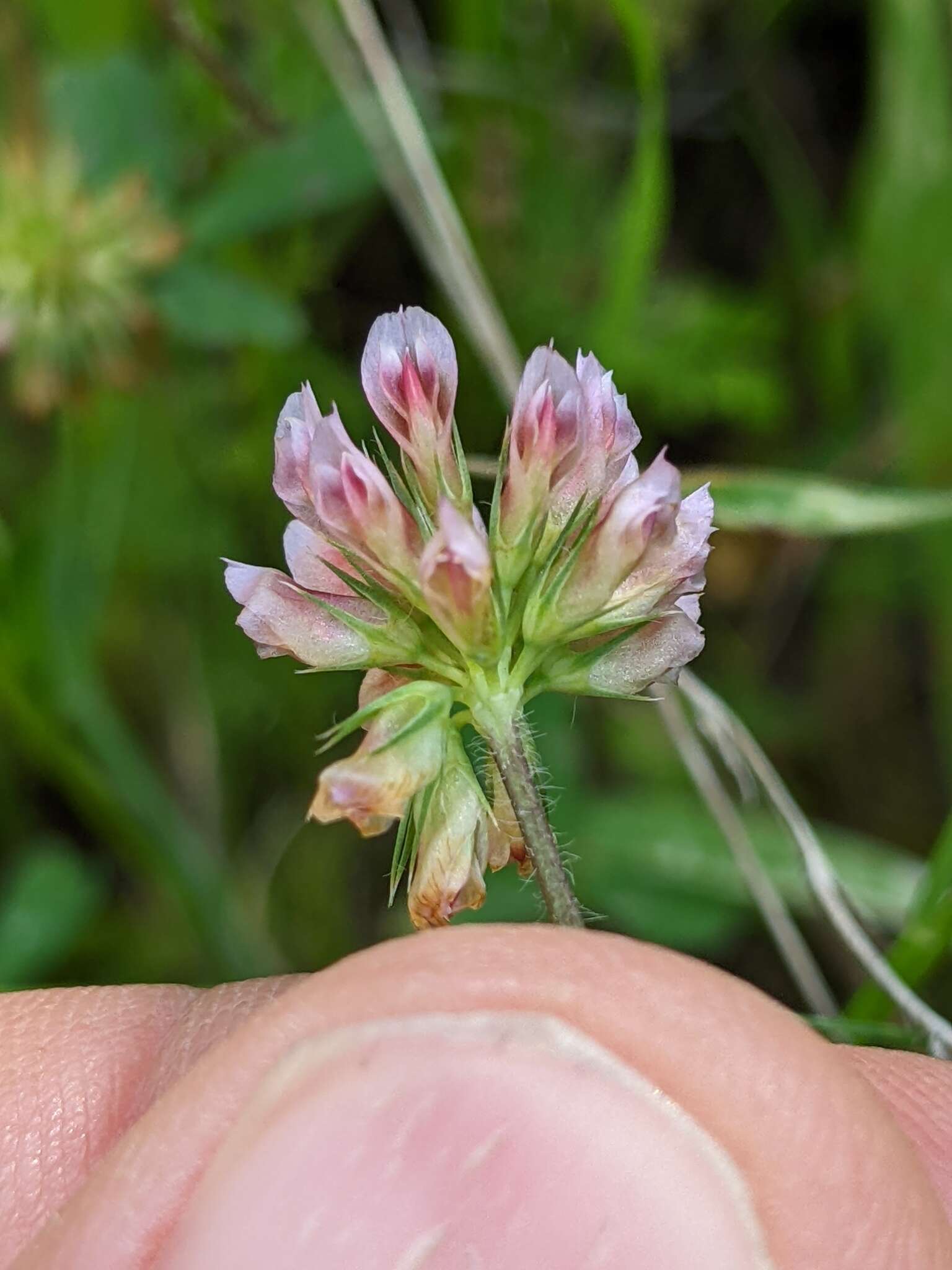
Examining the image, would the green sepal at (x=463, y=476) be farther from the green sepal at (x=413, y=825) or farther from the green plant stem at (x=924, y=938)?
the green plant stem at (x=924, y=938)


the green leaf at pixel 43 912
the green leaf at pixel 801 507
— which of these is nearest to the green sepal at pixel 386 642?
the green leaf at pixel 801 507

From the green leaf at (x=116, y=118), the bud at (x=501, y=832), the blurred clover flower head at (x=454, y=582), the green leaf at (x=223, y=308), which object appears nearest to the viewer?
the blurred clover flower head at (x=454, y=582)

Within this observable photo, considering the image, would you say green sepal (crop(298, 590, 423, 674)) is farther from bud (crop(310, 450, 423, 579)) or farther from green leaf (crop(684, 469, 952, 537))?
green leaf (crop(684, 469, 952, 537))

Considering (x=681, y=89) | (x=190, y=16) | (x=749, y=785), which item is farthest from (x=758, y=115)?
(x=749, y=785)

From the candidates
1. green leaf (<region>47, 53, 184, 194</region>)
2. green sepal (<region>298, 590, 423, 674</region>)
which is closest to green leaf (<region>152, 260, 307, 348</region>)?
green leaf (<region>47, 53, 184, 194</region>)

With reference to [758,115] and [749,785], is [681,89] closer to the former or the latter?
[758,115]

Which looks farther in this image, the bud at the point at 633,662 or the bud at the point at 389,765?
the bud at the point at 633,662

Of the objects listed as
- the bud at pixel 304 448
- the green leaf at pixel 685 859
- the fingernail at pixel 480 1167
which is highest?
the bud at pixel 304 448
